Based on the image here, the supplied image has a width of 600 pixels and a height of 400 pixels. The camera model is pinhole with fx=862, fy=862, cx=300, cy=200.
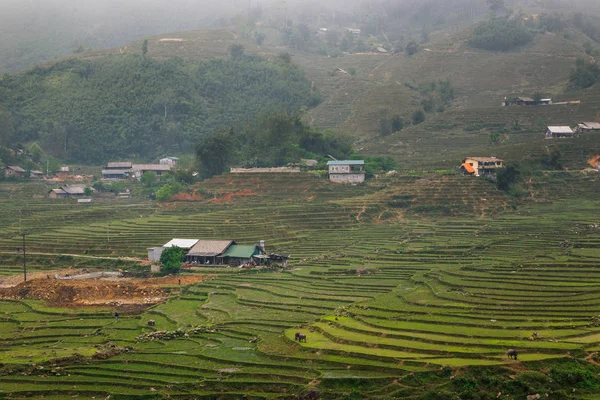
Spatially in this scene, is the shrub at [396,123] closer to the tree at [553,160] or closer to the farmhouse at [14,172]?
the tree at [553,160]

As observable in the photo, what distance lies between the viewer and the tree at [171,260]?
150 feet

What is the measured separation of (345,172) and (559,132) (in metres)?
19.0

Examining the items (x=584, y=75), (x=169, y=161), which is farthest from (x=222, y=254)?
(x=584, y=75)

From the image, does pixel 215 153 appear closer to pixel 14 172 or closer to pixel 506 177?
pixel 14 172

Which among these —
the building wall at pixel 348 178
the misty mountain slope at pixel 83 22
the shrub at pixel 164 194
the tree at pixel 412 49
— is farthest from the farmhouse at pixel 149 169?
the misty mountain slope at pixel 83 22

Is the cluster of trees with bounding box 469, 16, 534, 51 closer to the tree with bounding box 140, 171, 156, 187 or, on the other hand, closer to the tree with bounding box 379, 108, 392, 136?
the tree with bounding box 379, 108, 392, 136

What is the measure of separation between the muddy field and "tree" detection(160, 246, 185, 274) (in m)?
1.59

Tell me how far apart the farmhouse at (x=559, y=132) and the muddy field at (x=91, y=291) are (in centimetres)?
3933

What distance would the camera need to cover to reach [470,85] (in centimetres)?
9700

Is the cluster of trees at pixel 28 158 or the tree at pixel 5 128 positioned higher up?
the tree at pixel 5 128

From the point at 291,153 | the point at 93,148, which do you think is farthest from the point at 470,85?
the point at 93,148

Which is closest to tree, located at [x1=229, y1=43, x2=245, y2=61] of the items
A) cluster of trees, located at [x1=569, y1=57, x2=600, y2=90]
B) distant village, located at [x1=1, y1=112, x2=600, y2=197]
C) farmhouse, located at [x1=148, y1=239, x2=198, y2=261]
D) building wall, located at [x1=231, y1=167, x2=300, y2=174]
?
distant village, located at [x1=1, y1=112, x2=600, y2=197]

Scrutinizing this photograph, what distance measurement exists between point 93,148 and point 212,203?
1274 inches

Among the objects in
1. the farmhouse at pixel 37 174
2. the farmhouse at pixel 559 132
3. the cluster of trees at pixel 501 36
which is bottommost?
the farmhouse at pixel 37 174
